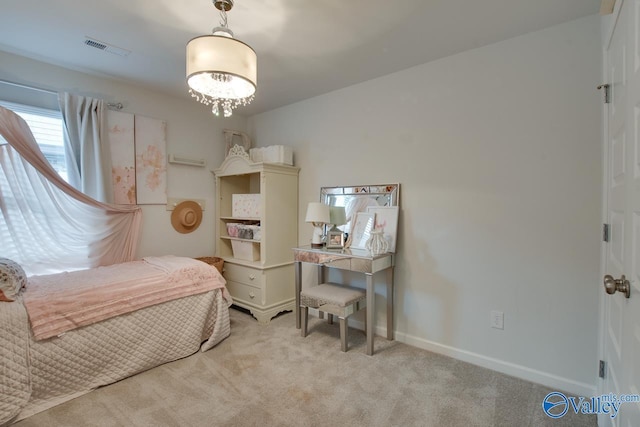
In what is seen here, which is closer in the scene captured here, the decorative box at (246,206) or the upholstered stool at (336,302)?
the upholstered stool at (336,302)

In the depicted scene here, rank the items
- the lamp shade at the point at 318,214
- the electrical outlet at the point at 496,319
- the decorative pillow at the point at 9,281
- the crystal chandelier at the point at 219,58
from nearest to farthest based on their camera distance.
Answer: the crystal chandelier at the point at 219,58 < the decorative pillow at the point at 9,281 < the electrical outlet at the point at 496,319 < the lamp shade at the point at 318,214

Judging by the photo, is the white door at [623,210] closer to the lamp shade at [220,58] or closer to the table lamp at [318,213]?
the lamp shade at [220,58]

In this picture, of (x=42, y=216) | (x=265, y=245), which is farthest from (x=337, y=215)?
(x=42, y=216)

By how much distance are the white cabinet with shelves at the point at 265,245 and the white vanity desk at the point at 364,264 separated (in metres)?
0.42

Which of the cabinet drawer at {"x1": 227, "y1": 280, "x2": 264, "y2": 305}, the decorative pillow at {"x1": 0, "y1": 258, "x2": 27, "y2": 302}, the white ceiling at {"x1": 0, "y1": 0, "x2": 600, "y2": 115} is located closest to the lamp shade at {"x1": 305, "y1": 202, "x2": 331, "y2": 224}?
the cabinet drawer at {"x1": 227, "y1": 280, "x2": 264, "y2": 305}

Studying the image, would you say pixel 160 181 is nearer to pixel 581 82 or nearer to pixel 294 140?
pixel 294 140

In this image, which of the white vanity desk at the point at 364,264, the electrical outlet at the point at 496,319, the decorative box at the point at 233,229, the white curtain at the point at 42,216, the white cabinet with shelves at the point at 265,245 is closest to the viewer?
the electrical outlet at the point at 496,319

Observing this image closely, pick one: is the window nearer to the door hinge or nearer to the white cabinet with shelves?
the white cabinet with shelves

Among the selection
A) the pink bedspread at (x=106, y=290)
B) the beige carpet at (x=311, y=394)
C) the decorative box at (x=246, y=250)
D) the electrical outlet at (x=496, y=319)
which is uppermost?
the decorative box at (x=246, y=250)

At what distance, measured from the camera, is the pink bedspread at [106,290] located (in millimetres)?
1812

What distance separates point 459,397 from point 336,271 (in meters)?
1.51

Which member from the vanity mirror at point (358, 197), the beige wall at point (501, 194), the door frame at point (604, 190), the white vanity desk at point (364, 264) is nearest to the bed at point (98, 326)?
the white vanity desk at point (364, 264)

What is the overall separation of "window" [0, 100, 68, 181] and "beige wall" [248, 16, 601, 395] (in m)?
2.66

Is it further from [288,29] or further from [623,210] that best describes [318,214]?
[623,210]
